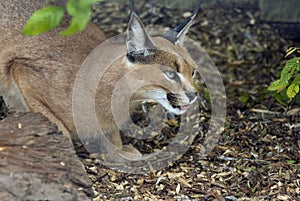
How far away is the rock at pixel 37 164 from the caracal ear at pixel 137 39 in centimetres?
100

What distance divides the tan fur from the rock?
919 millimetres

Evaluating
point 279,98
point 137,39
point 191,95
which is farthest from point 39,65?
point 279,98

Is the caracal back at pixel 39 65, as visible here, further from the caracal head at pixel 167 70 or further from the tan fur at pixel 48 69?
the caracal head at pixel 167 70

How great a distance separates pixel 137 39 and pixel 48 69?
0.85m

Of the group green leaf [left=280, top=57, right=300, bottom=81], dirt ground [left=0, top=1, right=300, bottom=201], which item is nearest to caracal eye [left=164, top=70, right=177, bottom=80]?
dirt ground [left=0, top=1, right=300, bottom=201]

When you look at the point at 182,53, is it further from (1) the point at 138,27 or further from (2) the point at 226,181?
(2) the point at 226,181

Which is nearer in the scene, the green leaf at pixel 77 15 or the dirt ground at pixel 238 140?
the green leaf at pixel 77 15

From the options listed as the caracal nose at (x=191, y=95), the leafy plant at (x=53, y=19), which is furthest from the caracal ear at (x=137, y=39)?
the leafy plant at (x=53, y=19)

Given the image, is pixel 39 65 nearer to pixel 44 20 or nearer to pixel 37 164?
pixel 37 164

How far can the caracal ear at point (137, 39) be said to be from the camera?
5.20 m

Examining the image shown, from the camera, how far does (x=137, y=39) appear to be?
17.5ft

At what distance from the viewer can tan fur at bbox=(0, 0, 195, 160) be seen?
5.69 metres

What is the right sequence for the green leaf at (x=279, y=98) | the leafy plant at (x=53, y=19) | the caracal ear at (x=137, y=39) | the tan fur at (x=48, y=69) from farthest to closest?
the green leaf at (x=279, y=98) < the tan fur at (x=48, y=69) < the caracal ear at (x=137, y=39) < the leafy plant at (x=53, y=19)

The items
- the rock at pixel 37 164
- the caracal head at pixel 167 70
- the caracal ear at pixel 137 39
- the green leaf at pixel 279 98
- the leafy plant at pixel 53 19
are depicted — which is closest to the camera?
the leafy plant at pixel 53 19
